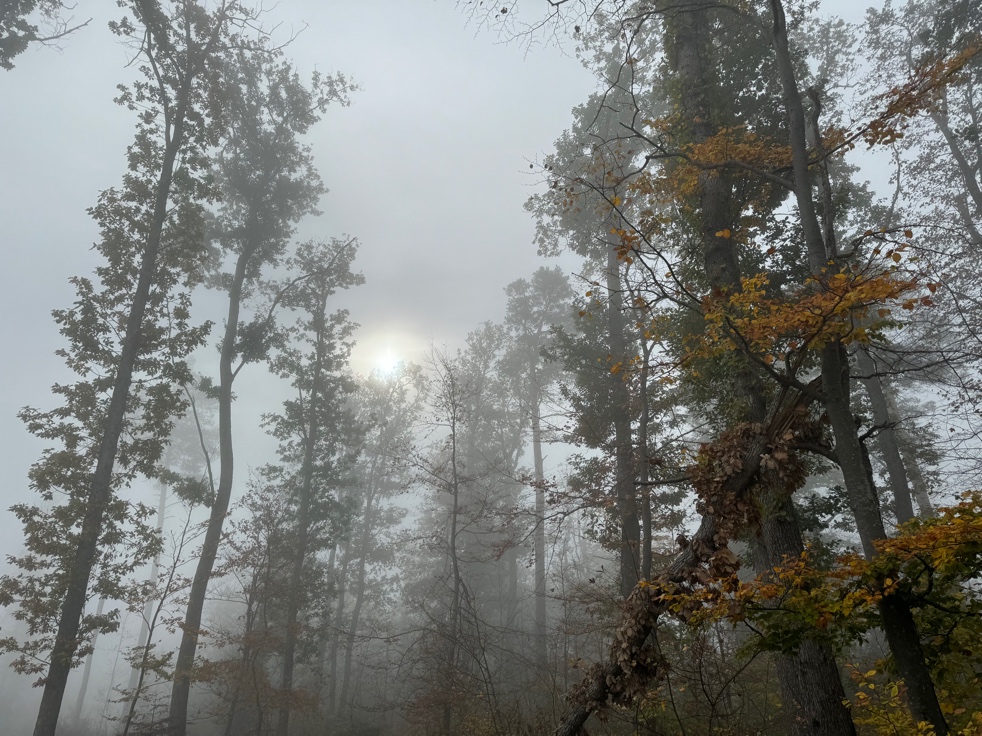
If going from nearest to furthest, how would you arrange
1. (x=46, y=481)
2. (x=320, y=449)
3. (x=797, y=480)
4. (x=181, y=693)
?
(x=797, y=480)
(x=46, y=481)
(x=181, y=693)
(x=320, y=449)

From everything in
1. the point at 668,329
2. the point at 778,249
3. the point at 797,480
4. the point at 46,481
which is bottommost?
the point at 797,480

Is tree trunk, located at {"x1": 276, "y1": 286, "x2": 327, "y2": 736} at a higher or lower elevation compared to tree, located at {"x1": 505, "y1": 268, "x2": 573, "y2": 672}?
lower

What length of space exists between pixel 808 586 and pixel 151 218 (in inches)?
609

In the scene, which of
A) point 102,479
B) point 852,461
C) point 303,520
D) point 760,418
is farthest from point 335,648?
point 852,461

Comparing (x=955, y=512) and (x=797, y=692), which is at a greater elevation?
(x=955, y=512)

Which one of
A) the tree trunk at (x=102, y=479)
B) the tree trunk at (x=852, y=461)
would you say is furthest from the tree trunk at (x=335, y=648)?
the tree trunk at (x=852, y=461)

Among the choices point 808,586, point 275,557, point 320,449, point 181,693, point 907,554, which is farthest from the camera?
point 320,449

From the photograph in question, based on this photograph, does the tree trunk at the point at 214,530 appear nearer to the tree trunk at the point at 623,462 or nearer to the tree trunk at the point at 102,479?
the tree trunk at the point at 102,479

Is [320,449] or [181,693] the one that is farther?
[320,449]

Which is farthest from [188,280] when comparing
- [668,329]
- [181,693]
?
[668,329]

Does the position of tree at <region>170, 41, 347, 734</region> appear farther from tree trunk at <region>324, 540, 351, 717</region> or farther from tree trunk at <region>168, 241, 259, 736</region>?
tree trunk at <region>324, 540, 351, 717</region>

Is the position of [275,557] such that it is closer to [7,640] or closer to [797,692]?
[7,640]

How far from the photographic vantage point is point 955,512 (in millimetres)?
3506

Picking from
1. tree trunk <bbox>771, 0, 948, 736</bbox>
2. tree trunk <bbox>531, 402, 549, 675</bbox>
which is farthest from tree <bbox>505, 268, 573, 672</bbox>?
tree trunk <bbox>771, 0, 948, 736</bbox>
